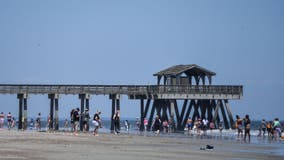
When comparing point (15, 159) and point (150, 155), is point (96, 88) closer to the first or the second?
point (150, 155)

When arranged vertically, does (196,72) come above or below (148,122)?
above

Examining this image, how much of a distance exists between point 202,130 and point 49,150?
→ 33474 mm

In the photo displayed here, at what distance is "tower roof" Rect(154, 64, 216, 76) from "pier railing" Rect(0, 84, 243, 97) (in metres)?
2.61

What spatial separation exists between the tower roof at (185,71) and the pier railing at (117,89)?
2.61 m

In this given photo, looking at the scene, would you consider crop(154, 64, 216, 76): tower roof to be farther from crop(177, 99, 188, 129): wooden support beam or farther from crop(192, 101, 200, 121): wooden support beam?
crop(192, 101, 200, 121): wooden support beam

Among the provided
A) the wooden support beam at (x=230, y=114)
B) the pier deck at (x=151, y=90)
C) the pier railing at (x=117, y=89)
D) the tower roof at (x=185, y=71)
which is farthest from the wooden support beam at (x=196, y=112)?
the pier railing at (x=117, y=89)

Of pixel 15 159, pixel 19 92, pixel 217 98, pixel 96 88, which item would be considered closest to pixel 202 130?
pixel 217 98

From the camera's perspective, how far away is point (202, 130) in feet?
187

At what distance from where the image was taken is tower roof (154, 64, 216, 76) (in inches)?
2549

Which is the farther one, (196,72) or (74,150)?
(196,72)

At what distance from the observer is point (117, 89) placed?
205ft

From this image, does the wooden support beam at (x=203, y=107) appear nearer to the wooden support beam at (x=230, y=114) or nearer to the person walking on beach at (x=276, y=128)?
the wooden support beam at (x=230, y=114)

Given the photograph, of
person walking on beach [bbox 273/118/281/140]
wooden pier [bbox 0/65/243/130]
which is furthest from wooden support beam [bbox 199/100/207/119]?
person walking on beach [bbox 273/118/281/140]

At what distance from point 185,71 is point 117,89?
687cm
